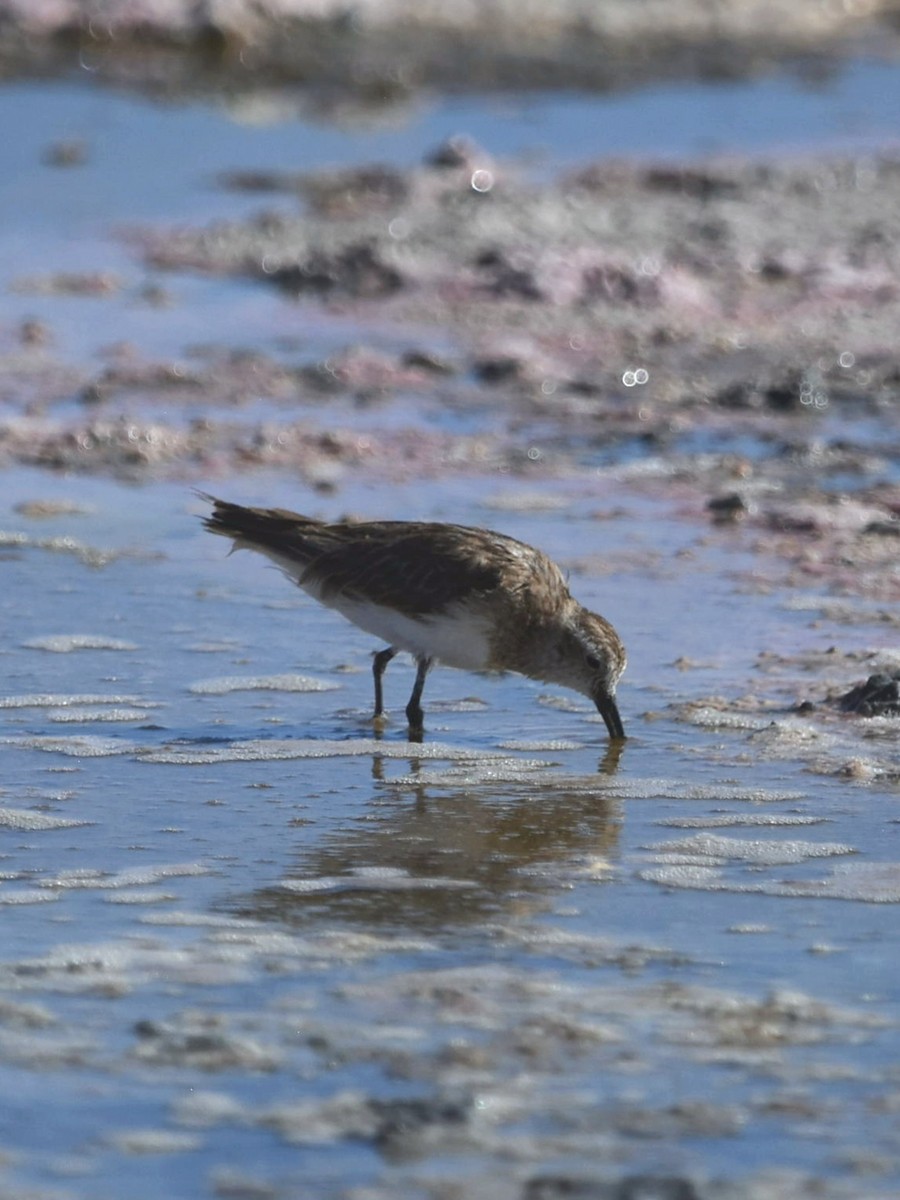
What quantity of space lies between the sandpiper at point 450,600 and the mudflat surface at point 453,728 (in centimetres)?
26

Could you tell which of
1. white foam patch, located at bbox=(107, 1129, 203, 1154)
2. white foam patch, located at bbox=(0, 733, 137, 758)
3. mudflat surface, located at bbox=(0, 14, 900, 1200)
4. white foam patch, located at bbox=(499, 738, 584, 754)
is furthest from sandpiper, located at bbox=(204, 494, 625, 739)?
white foam patch, located at bbox=(107, 1129, 203, 1154)

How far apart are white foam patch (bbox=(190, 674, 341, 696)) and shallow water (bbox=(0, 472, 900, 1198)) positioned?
0.02 meters

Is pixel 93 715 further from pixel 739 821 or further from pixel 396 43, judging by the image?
pixel 396 43

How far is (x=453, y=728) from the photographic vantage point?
770 cm

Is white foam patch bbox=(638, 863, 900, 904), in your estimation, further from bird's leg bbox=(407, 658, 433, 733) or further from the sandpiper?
bird's leg bbox=(407, 658, 433, 733)

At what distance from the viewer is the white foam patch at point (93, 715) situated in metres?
7.51

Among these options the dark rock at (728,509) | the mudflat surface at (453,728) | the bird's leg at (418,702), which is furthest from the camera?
the dark rock at (728,509)

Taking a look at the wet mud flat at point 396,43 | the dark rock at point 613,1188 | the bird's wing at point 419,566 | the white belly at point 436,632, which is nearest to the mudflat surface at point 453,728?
the dark rock at point 613,1188

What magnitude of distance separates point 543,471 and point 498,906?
5366 millimetres

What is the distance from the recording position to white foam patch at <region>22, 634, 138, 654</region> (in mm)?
8273

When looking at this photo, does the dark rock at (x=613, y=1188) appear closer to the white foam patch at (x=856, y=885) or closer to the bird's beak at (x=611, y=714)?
the white foam patch at (x=856, y=885)

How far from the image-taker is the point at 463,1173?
4.39m

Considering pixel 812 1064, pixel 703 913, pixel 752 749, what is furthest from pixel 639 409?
pixel 812 1064

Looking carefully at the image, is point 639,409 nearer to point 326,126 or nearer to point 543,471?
point 543,471
